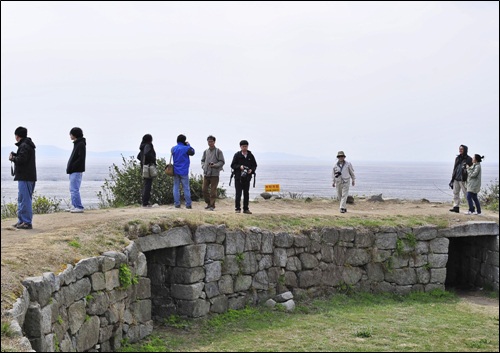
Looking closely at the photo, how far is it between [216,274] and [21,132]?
549 centimetres

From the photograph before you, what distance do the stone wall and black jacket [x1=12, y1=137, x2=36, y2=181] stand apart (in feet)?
8.75

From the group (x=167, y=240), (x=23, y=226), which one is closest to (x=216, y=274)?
(x=167, y=240)

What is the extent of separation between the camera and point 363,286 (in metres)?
17.4

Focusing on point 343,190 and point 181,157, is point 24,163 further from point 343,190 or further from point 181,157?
point 343,190

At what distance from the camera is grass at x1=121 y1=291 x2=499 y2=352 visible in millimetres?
12406

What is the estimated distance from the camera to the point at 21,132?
43.2 ft

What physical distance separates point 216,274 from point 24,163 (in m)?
5.10

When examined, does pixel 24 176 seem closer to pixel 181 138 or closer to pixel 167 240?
pixel 167 240

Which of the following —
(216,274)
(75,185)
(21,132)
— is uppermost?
(21,132)

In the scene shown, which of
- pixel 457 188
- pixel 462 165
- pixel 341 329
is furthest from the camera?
pixel 457 188

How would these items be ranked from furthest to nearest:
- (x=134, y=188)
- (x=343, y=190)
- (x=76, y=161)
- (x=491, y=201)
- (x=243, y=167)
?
1. (x=491, y=201)
2. (x=134, y=188)
3. (x=343, y=190)
4. (x=243, y=167)
5. (x=76, y=161)

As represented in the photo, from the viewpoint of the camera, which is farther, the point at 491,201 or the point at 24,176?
the point at 491,201

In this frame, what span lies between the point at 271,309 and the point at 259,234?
189cm

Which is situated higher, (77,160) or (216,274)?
(77,160)
